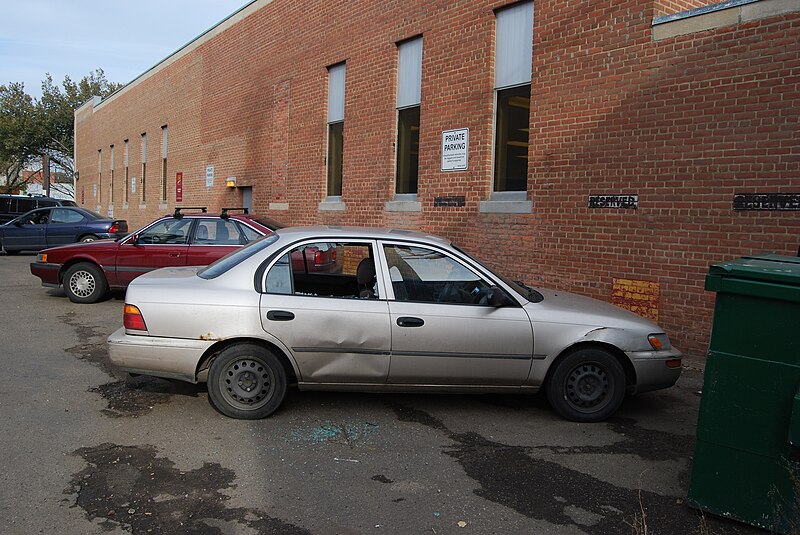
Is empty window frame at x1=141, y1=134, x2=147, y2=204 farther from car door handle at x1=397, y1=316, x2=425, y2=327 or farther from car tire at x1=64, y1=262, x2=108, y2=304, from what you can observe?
car door handle at x1=397, y1=316, x2=425, y2=327

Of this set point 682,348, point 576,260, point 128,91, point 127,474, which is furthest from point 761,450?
point 128,91

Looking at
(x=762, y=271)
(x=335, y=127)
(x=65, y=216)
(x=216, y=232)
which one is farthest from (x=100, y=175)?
(x=762, y=271)

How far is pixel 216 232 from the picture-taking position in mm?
10992

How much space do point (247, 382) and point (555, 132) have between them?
20.2 feet

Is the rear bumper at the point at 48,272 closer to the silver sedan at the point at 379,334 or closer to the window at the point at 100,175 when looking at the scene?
the silver sedan at the point at 379,334

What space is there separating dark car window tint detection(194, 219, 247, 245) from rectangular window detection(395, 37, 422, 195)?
3574mm

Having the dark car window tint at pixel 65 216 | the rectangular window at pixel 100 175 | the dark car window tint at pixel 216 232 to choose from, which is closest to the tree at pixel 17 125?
the rectangular window at pixel 100 175

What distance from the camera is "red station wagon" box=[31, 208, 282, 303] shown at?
35.8 feet

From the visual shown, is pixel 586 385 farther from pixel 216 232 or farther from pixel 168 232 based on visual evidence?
pixel 168 232

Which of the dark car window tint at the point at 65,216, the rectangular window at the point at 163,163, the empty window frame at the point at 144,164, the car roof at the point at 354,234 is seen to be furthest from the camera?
the empty window frame at the point at 144,164

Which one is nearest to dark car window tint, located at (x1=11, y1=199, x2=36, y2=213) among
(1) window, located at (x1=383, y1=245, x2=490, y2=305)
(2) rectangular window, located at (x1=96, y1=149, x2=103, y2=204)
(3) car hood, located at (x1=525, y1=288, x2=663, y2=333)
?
(2) rectangular window, located at (x1=96, y1=149, x2=103, y2=204)

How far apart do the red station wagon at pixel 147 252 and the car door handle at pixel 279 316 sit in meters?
5.55

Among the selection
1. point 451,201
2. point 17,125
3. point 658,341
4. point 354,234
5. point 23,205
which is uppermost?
point 17,125

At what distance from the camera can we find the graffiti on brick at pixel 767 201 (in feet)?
23.2
